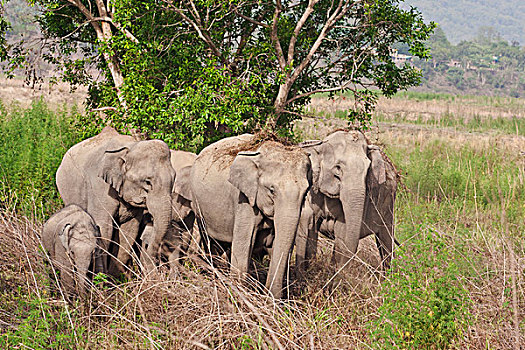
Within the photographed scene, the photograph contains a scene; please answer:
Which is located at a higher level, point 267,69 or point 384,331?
point 267,69

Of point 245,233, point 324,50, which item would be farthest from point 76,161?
point 324,50

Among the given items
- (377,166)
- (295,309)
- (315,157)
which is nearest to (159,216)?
(295,309)

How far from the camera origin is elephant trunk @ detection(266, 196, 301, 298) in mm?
5965

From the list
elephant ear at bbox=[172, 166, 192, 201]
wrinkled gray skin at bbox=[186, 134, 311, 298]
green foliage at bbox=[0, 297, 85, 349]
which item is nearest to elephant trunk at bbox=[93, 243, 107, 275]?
green foliage at bbox=[0, 297, 85, 349]

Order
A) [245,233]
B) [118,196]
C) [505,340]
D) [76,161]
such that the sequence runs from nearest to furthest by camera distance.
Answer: [505,340], [245,233], [118,196], [76,161]

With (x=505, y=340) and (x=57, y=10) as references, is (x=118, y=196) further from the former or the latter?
(x=57, y=10)

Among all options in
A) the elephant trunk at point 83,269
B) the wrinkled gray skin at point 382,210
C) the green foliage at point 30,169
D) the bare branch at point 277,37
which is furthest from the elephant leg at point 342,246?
the green foliage at point 30,169

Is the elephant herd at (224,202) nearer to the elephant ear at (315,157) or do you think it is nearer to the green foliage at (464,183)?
the elephant ear at (315,157)

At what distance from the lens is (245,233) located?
673 cm

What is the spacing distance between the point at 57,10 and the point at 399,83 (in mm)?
6819

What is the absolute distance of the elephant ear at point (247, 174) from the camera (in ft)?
21.2

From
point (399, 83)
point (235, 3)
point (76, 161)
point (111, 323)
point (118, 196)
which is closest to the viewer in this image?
point (111, 323)

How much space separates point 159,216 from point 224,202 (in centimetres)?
84

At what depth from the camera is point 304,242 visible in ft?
24.5
